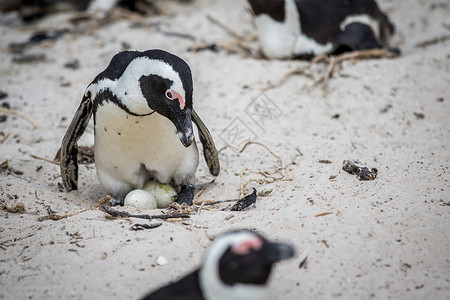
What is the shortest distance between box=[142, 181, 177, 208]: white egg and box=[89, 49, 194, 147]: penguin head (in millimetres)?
601

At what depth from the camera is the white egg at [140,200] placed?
314 cm

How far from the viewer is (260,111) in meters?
4.43

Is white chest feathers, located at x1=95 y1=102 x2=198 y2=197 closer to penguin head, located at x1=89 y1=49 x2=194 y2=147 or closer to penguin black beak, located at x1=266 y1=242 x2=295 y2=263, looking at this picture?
penguin head, located at x1=89 y1=49 x2=194 y2=147

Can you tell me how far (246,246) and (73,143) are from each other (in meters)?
1.87

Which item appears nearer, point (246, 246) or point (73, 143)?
point (246, 246)

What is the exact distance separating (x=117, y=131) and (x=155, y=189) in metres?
0.49

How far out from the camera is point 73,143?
3.34m

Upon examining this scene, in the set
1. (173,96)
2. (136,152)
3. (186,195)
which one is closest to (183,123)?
(173,96)

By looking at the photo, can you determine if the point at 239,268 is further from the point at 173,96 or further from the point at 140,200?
the point at 140,200

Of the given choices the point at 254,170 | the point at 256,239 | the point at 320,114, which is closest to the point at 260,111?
the point at 320,114

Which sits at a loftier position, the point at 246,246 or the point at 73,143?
the point at 246,246

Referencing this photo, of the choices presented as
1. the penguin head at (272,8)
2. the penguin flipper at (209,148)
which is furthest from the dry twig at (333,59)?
the penguin flipper at (209,148)

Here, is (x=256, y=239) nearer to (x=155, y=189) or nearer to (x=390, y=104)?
(x=155, y=189)

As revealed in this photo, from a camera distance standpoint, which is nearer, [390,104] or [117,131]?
[117,131]
